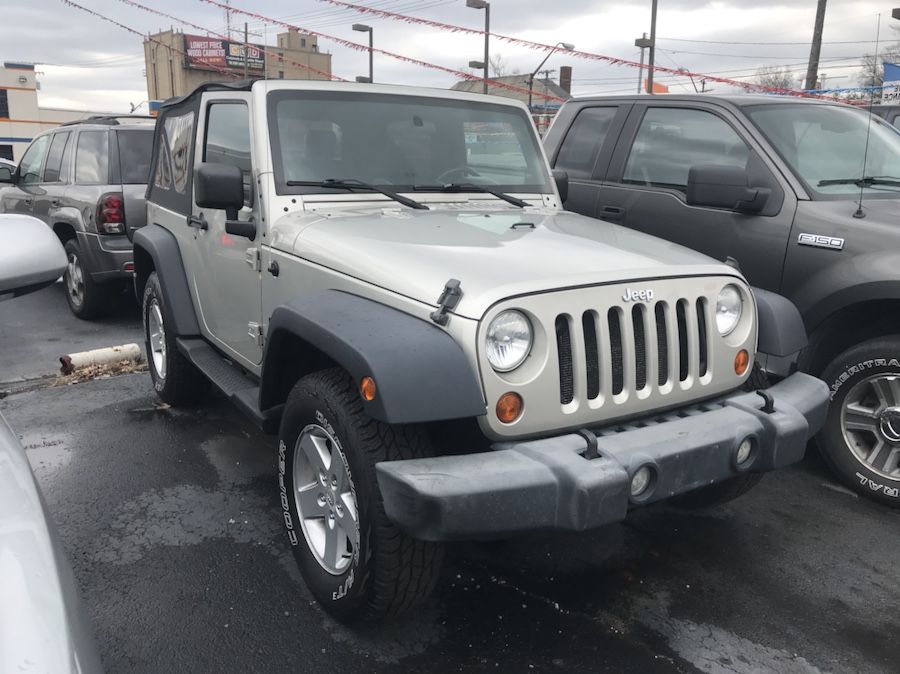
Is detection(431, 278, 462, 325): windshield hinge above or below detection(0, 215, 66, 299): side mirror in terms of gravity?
below

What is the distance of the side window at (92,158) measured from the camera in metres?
7.41

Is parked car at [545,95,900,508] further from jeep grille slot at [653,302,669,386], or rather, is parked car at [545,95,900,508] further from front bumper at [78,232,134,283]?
front bumper at [78,232,134,283]

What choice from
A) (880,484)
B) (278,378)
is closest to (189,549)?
(278,378)

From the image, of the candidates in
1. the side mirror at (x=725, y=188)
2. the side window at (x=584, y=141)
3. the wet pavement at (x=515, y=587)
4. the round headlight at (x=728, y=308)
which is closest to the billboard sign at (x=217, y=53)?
the side window at (x=584, y=141)

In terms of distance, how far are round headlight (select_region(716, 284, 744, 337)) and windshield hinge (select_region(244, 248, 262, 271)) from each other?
201 cm

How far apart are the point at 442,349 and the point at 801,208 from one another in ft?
8.83

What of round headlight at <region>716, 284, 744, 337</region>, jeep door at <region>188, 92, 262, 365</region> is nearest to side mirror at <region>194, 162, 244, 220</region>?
jeep door at <region>188, 92, 262, 365</region>

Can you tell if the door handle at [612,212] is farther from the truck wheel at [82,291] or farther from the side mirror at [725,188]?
the truck wheel at [82,291]

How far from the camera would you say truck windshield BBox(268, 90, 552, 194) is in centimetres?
361

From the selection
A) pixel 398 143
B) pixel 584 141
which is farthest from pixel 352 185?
pixel 584 141

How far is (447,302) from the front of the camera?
245 centimetres

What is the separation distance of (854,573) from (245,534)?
265 cm

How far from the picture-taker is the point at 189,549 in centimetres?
339

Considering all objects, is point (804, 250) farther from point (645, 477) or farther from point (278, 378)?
point (278, 378)
